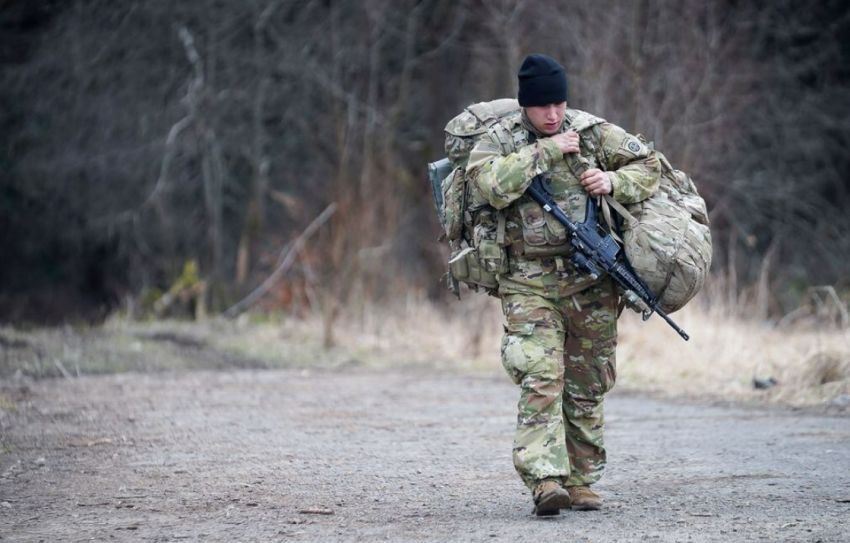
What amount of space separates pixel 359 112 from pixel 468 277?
54.9 ft

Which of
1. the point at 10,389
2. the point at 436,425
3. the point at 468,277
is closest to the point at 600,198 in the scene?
the point at 468,277

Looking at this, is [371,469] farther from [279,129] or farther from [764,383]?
[279,129]

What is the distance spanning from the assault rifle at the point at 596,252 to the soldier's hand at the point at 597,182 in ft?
0.44

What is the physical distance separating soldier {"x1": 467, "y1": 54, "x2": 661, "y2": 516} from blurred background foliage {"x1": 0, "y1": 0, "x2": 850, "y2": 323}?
11.9 m

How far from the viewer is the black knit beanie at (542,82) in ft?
18.1

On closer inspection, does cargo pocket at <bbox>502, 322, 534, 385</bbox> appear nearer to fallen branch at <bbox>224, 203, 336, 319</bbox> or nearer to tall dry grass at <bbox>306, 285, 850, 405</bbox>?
tall dry grass at <bbox>306, 285, 850, 405</bbox>

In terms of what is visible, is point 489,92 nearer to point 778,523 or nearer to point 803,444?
point 803,444

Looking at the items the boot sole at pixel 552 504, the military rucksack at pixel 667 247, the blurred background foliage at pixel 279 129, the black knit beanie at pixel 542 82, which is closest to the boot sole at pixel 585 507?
the boot sole at pixel 552 504

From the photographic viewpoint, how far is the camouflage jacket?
18.5 feet

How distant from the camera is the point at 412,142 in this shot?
76.7ft

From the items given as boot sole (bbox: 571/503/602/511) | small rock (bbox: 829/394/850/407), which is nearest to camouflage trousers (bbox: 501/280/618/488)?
boot sole (bbox: 571/503/602/511)

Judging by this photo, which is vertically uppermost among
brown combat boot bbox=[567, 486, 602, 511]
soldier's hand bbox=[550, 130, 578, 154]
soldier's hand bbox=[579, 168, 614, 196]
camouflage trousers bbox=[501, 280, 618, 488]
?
soldier's hand bbox=[550, 130, 578, 154]

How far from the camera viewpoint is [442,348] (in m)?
14.4

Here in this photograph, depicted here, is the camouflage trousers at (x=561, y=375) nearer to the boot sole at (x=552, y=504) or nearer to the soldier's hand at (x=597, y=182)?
the boot sole at (x=552, y=504)
